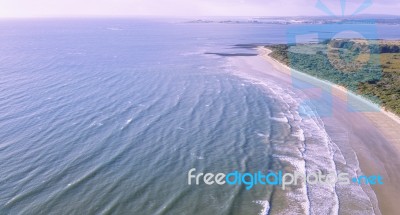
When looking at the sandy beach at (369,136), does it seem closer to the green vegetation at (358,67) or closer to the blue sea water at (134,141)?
the green vegetation at (358,67)

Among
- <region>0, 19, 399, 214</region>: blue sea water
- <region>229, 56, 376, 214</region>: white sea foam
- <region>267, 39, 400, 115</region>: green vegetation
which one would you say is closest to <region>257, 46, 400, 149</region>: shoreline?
<region>267, 39, 400, 115</region>: green vegetation

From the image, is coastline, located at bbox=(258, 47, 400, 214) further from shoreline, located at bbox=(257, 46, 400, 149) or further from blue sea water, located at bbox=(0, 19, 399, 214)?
blue sea water, located at bbox=(0, 19, 399, 214)

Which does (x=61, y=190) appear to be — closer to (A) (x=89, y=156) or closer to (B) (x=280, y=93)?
(A) (x=89, y=156)

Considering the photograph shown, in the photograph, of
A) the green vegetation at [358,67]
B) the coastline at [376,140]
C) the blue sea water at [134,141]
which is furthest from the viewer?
the green vegetation at [358,67]

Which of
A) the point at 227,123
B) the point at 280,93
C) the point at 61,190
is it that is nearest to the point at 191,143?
the point at 227,123

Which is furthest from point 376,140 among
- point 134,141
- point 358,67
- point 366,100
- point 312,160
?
point 358,67

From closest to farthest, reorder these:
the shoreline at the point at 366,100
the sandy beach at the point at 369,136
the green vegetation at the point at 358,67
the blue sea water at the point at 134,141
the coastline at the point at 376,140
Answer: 1. the blue sea water at the point at 134,141
2. the coastline at the point at 376,140
3. the sandy beach at the point at 369,136
4. the shoreline at the point at 366,100
5. the green vegetation at the point at 358,67

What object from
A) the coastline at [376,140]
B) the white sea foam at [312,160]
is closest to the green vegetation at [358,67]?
the coastline at [376,140]
